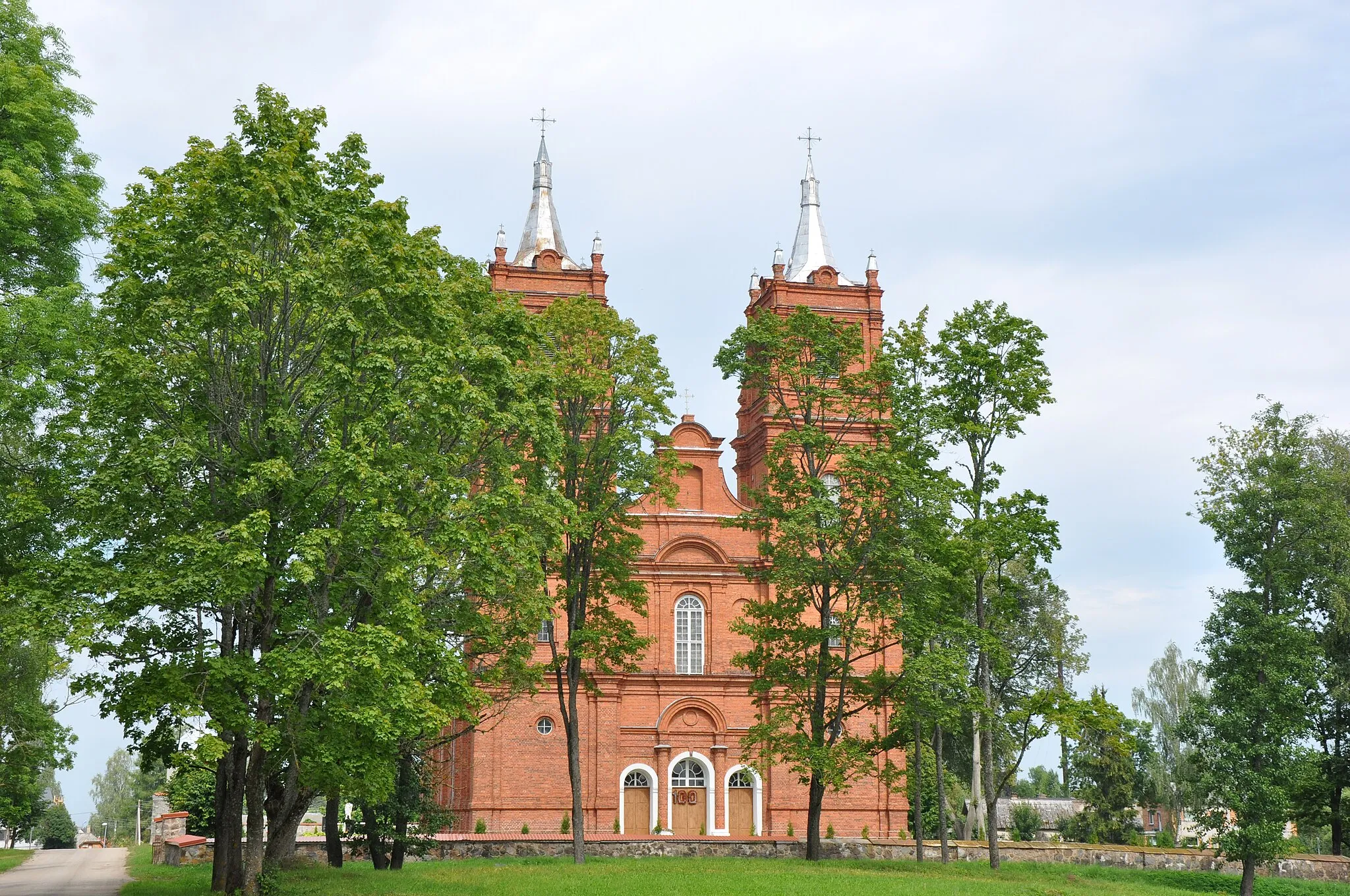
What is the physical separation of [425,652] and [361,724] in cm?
185

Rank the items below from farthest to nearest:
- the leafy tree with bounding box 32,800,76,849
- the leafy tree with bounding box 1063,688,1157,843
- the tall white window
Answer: the leafy tree with bounding box 32,800,76,849 → the leafy tree with bounding box 1063,688,1157,843 → the tall white window

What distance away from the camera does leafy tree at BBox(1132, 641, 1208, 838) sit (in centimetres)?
4944

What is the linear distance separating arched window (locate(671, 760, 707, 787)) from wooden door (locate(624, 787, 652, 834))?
92 cm

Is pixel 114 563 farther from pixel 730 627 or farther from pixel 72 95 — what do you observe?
pixel 730 627

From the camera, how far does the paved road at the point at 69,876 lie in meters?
24.9

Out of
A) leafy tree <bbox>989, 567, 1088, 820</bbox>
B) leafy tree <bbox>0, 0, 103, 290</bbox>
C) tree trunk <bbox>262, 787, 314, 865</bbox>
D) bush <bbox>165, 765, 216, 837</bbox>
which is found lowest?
bush <bbox>165, 765, 216, 837</bbox>

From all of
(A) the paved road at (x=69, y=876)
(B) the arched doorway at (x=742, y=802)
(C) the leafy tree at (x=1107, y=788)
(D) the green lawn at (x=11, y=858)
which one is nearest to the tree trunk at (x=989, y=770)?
(B) the arched doorway at (x=742, y=802)

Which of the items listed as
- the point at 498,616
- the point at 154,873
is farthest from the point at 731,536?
the point at 154,873

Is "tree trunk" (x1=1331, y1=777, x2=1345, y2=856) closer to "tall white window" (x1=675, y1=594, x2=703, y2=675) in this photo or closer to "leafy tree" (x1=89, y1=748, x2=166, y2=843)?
"tall white window" (x1=675, y1=594, x2=703, y2=675)

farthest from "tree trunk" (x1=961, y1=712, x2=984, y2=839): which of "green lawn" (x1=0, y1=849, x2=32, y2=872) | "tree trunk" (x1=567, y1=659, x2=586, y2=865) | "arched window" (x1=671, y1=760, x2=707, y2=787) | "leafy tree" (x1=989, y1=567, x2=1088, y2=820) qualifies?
"green lawn" (x1=0, y1=849, x2=32, y2=872)

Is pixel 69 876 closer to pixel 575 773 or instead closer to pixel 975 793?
pixel 575 773

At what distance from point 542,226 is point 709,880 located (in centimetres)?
2753

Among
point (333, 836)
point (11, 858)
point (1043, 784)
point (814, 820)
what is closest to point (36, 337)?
point (333, 836)

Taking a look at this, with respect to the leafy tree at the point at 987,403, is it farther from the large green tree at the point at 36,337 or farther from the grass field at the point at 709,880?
the large green tree at the point at 36,337
